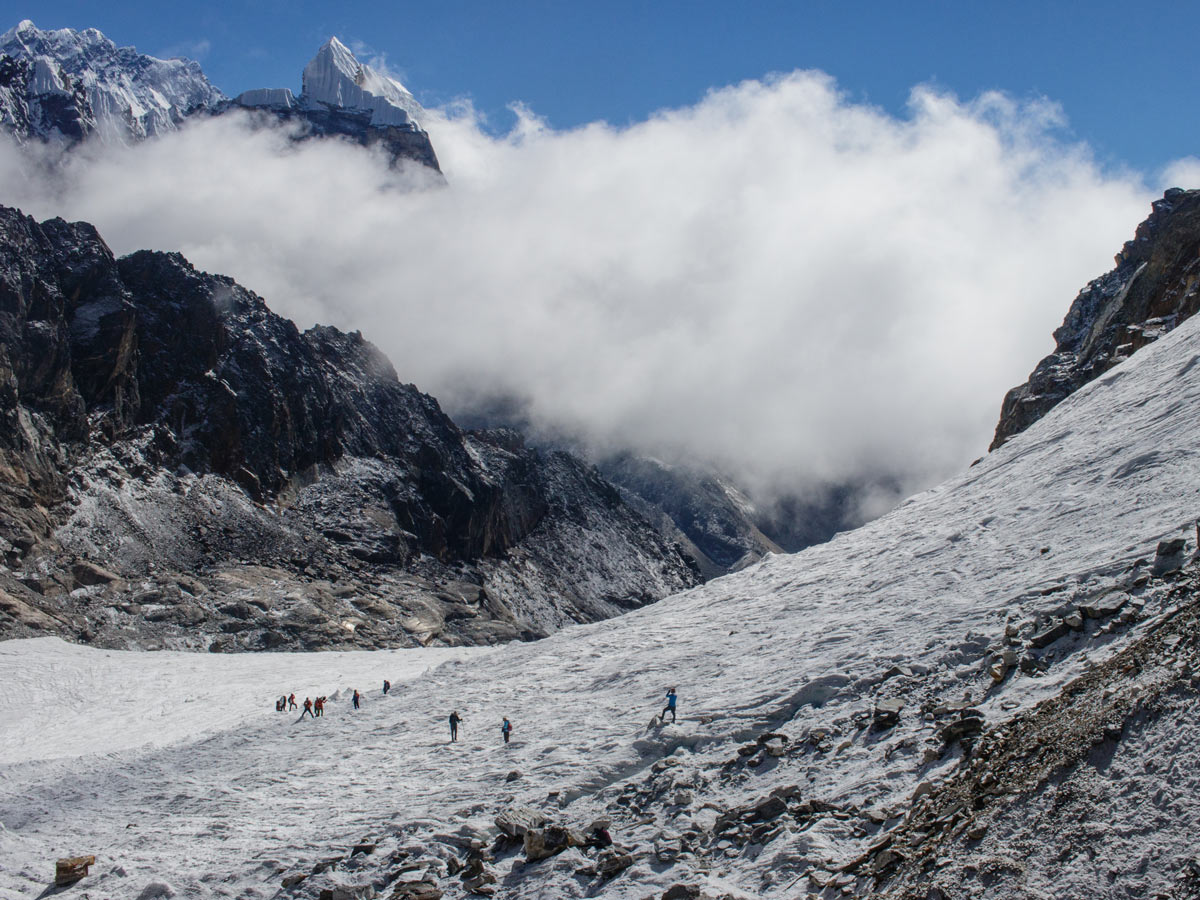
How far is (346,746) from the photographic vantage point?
25734 mm

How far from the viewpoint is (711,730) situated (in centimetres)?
1836

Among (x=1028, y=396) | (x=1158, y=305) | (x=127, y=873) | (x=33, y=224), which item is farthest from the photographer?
(x=33, y=224)

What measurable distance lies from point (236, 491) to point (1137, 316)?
105900mm

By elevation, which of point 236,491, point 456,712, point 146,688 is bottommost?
point 456,712

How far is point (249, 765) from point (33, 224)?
12363 centimetres

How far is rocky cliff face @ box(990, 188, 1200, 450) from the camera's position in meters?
50.7

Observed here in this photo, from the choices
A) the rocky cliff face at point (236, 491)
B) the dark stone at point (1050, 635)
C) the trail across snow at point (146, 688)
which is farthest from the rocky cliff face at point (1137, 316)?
the rocky cliff face at point (236, 491)

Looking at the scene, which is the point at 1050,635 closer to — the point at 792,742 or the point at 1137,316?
the point at 792,742

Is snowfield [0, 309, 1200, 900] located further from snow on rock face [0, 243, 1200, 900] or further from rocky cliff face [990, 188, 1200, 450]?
rocky cliff face [990, 188, 1200, 450]

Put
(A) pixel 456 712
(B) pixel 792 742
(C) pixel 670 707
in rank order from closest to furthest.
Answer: (B) pixel 792 742 → (C) pixel 670 707 → (A) pixel 456 712

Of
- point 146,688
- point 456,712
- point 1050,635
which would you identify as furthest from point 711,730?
point 146,688

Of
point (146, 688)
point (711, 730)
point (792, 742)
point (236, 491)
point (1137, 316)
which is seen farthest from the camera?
point (236, 491)

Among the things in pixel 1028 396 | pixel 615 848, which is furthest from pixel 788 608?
pixel 1028 396

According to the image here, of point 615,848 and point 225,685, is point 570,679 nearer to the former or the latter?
point 615,848
